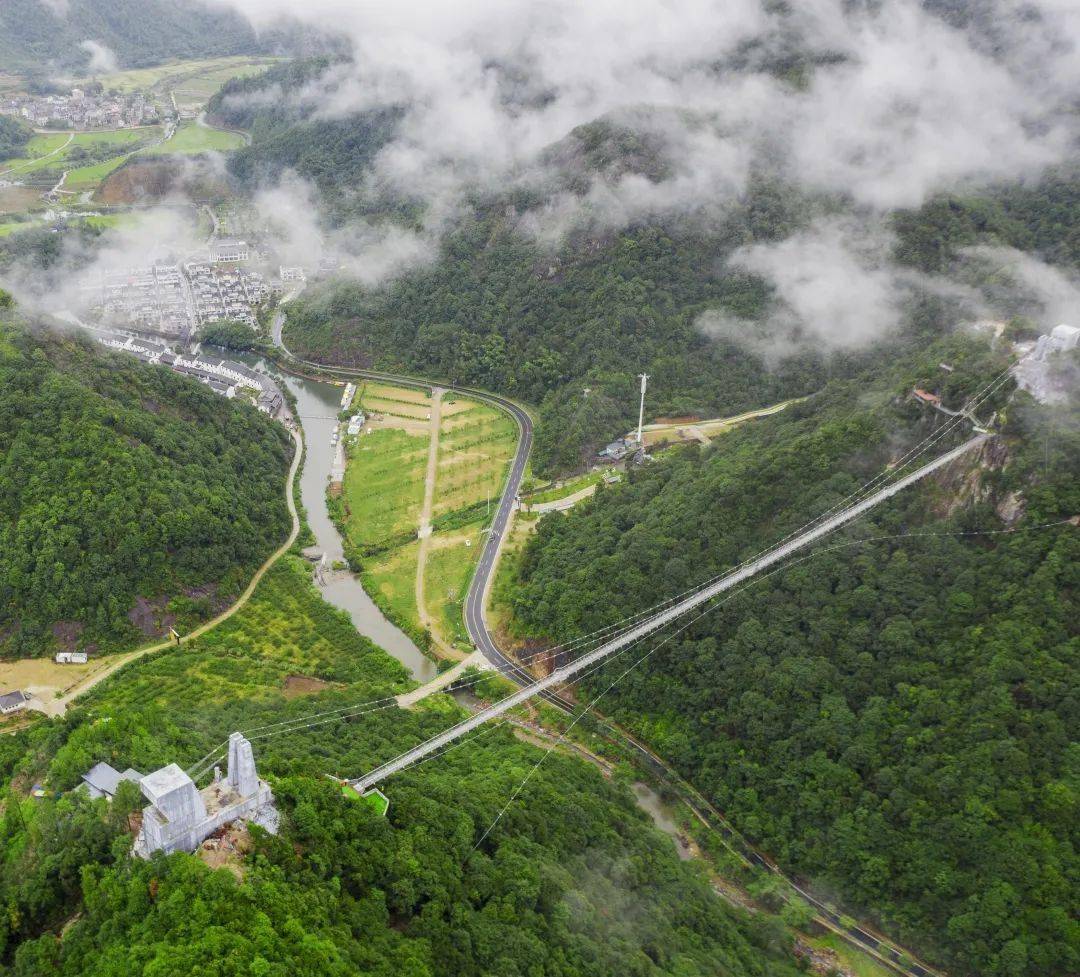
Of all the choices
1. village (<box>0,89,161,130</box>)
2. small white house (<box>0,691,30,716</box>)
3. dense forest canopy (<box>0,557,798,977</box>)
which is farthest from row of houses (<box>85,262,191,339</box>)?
village (<box>0,89,161,130</box>)

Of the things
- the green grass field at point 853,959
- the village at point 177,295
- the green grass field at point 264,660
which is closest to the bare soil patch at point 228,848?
the green grass field at point 264,660

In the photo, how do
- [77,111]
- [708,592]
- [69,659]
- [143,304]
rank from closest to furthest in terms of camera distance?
1. [708,592]
2. [69,659]
3. [143,304]
4. [77,111]

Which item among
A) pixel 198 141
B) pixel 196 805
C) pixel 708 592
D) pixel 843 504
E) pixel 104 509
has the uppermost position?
pixel 198 141

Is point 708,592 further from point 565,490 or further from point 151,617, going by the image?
point 151,617

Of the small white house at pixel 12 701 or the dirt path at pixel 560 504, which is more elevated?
the small white house at pixel 12 701

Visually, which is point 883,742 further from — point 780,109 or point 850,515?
point 780,109

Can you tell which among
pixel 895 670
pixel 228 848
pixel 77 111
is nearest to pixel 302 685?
pixel 228 848

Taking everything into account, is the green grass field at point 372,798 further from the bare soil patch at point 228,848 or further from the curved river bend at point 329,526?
the curved river bend at point 329,526
